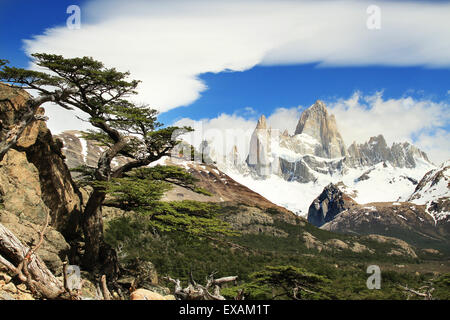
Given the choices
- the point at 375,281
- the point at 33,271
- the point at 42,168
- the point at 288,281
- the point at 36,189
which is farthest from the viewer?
the point at 375,281

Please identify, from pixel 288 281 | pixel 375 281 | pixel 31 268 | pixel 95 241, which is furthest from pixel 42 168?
pixel 375 281

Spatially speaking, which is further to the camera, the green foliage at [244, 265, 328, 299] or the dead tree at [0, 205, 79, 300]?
the green foliage at [244, 265, 328, 299]

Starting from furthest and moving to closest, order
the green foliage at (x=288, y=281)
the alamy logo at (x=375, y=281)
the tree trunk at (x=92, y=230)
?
the alamy logo at (x=375, y=281) → the green foliage at (x=288, y=281) → the tree trunk at (x=92, y=230)

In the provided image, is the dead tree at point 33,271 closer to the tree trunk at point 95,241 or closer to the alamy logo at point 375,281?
the tree trunk at point 95,241

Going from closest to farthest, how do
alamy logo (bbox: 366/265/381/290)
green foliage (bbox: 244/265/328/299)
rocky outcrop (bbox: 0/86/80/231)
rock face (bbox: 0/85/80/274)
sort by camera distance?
rock face (bbox: 0/85/80/274)
rocky outcrop (bbox: 0/86/80/231)
green foliage (bbox: 244/265/328/299)
alamy logo (bbox: 366/265/381/290)

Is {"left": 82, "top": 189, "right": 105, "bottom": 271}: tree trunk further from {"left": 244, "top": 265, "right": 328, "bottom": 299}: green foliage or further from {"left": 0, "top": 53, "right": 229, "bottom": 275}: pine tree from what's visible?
{"left": 244, "top": 265, "right": 328, "bottom": 299}: green foliage

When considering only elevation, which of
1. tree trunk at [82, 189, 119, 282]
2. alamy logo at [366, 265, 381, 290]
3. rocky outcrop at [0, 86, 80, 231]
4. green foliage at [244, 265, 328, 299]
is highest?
rocky outcrop at [0, 86, 80, 231]

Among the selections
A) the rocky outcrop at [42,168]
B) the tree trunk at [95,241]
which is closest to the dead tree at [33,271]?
the rocky outcrop at [42,168]

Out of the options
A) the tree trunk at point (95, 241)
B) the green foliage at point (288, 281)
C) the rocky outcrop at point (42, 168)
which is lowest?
the green foliage at point (288, 281)

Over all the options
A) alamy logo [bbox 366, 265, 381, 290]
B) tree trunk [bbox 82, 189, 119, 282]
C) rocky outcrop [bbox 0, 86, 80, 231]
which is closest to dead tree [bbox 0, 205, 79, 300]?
rocky outcrop [bbox 0, 86, 80, 231]

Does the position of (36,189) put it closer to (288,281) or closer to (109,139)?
(109,139)
